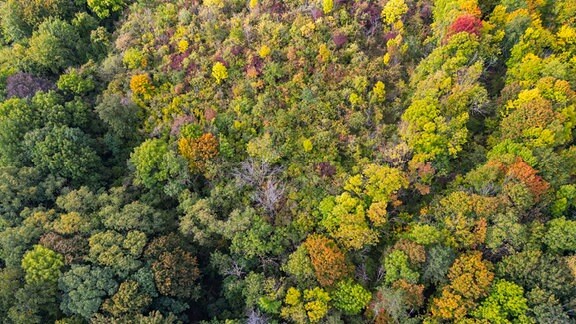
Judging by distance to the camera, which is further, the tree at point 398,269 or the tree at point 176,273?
the tree at point 176,273

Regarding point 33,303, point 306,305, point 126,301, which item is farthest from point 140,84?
point 306,305

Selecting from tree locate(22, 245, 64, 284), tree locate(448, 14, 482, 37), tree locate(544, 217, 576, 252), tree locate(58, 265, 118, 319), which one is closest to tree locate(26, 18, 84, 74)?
tree locate(22, 245, 64, 284)

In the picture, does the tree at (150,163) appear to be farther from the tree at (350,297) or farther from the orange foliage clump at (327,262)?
the tree at (350,297)

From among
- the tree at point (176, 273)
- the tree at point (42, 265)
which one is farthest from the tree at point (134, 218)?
the tree at point (42, 265)

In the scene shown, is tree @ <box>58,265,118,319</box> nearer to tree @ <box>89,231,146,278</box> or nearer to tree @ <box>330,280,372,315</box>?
tree @ <box>89,231,146,278</box>

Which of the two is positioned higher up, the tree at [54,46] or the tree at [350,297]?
the tree at [54,46]

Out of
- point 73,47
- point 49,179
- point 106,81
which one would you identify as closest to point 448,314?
point 49,179

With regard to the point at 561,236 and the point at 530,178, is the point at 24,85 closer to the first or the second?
the point at 530,178
